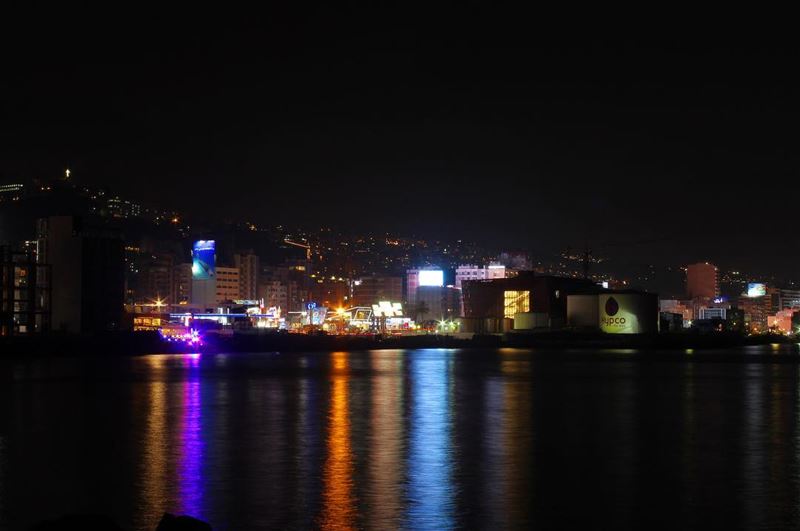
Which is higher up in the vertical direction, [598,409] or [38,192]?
[38,192]

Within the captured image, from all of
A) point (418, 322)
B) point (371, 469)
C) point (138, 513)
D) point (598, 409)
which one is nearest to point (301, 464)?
point (371, 469)

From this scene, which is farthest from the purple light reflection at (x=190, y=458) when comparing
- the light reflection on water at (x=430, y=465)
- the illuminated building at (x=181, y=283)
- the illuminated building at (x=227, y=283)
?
the illuminated building at (x=181, y=283)

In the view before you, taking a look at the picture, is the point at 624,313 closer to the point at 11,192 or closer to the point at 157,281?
the point at 157,281

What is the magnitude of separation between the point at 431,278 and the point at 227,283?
36.4m

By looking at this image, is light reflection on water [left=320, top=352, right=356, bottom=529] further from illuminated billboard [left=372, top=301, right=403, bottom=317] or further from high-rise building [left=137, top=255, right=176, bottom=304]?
high-rise building [left=137, top=255, right=176, bottom=304]

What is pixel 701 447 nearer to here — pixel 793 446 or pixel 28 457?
pixel 793 446

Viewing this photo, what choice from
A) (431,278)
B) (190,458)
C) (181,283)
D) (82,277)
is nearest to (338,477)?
(190,458)

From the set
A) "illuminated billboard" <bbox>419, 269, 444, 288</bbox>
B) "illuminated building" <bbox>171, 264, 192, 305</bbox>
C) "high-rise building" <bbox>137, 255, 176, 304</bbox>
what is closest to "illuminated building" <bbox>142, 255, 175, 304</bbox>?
"high-rise building" <bbox>137, 255, 176, 304</bbox>

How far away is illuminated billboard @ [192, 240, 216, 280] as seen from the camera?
493 ft

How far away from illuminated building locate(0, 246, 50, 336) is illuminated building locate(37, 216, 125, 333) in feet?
4.14

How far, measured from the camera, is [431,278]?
187500 millimetres

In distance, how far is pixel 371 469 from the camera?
17016 millimetres

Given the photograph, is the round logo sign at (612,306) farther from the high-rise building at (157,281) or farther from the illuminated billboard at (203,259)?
the high-rise building at (157,281)

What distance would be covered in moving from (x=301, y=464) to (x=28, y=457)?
5108 mm
